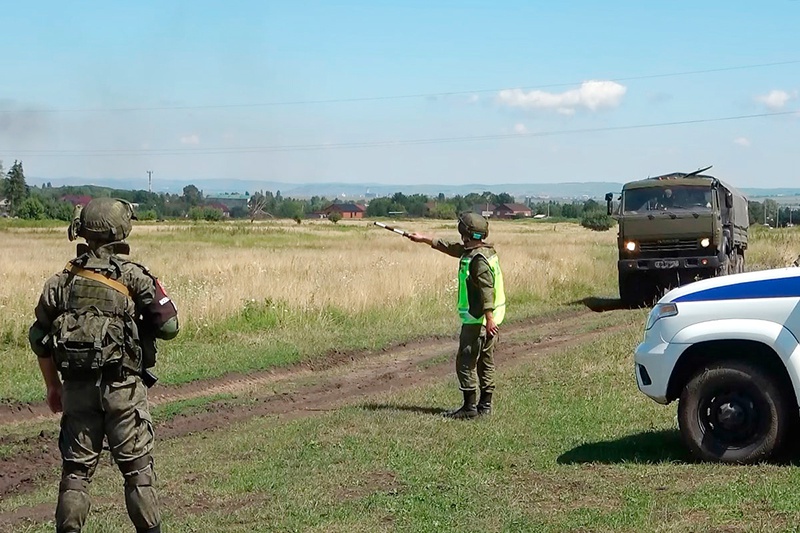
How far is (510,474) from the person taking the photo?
22.3 ft

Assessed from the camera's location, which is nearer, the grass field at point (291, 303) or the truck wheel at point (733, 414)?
the truck wheel at point (733, 414)

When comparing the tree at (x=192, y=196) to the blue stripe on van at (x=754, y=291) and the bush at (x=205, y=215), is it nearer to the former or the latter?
the bush at (x=205, y=215)

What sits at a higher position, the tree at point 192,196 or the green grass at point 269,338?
the tree at point 192,196

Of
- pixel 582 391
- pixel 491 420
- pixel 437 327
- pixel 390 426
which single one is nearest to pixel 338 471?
pixel 390 426

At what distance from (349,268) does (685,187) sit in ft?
23.8

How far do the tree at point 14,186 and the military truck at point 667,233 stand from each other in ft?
291

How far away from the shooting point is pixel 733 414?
6625mm

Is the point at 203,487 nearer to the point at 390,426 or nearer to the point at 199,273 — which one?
the point at 390,426

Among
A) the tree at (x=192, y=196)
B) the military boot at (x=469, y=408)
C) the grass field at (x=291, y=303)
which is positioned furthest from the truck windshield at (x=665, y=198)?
the tree at (x=192, y=196)

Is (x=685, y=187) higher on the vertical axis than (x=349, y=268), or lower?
higher

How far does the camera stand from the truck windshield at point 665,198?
2066cm

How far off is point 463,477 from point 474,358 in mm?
2265

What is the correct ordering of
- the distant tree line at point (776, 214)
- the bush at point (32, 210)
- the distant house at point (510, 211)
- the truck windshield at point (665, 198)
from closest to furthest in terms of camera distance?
1. the truck windshield at point (665, 198)
2. the bush at point (32, 210)
3. the distant tree line at point (776, 214)
4. the distant house at point (510, 211)

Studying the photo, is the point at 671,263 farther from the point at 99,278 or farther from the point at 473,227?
the point at 99,278
